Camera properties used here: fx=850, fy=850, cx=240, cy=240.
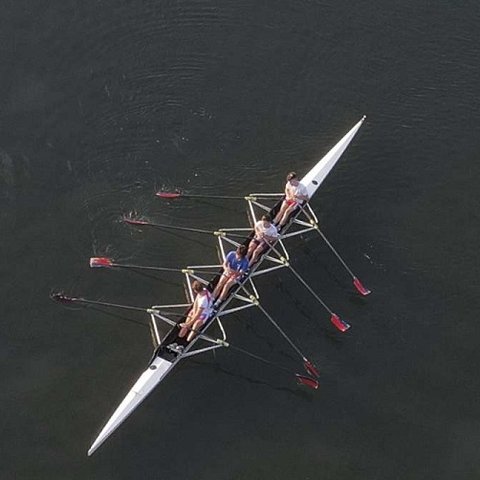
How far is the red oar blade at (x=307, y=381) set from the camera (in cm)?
1967

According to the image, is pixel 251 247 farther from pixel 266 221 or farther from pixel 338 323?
pixel 338 323

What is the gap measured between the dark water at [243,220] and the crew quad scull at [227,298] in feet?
1.19

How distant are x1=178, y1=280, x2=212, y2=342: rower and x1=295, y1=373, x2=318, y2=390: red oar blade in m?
2.56

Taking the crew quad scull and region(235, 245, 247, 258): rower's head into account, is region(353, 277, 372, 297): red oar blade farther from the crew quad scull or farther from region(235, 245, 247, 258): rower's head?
region(235, 245, 247, 258): rower's head

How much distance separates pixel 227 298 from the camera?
1998 cm

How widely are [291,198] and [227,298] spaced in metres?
3.09

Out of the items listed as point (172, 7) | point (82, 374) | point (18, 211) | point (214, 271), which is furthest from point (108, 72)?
point (82, 374)

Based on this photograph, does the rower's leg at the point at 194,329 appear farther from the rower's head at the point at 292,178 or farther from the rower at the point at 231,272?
the rower's head at the point at 292,178

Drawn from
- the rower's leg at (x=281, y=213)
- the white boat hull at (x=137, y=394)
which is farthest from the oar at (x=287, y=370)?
the rower's leg at (x=281, y=213)

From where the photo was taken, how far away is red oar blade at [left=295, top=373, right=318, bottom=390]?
1967 centimetres

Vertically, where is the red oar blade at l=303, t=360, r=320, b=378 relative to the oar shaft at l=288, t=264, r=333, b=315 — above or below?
below

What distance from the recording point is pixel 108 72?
930 inches

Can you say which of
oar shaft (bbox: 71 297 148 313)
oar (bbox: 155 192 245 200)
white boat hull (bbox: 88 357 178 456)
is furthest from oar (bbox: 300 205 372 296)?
white boat hull (bbox: 88 357 178 456)

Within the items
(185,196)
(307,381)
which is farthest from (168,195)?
(307,381)
